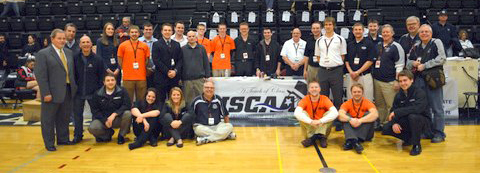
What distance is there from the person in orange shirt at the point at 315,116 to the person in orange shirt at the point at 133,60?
2.15 meters

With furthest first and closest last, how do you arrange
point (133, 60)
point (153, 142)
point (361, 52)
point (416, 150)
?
point (133, 60)
point (361, 52)
point (153, 142)
point (416, 150)

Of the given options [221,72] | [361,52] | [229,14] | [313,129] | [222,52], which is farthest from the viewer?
[229,14]

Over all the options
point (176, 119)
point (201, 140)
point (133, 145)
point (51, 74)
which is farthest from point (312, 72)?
point (51, 74)

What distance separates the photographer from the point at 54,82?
4.66 metres

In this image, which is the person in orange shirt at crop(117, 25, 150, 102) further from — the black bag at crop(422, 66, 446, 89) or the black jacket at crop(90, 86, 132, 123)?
the black bag at crop(422, 66, 446, 89)

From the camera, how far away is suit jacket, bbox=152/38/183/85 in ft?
18.2

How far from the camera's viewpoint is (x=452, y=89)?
637 cm

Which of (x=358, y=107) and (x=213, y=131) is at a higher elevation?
(x=358, y=107)

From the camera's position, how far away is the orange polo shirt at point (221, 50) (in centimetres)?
685

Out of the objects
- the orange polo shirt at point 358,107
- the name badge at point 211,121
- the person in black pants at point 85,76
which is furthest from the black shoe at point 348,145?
the person in black pants at point 85,76

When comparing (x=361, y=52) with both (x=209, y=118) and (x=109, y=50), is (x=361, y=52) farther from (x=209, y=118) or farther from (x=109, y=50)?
(x=109, y=50)

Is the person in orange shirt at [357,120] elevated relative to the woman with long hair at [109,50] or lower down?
lower down

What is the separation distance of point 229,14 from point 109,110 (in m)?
6.04

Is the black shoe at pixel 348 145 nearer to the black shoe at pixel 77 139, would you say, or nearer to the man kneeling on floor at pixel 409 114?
the man kneeling on floor at pixel 409 114
